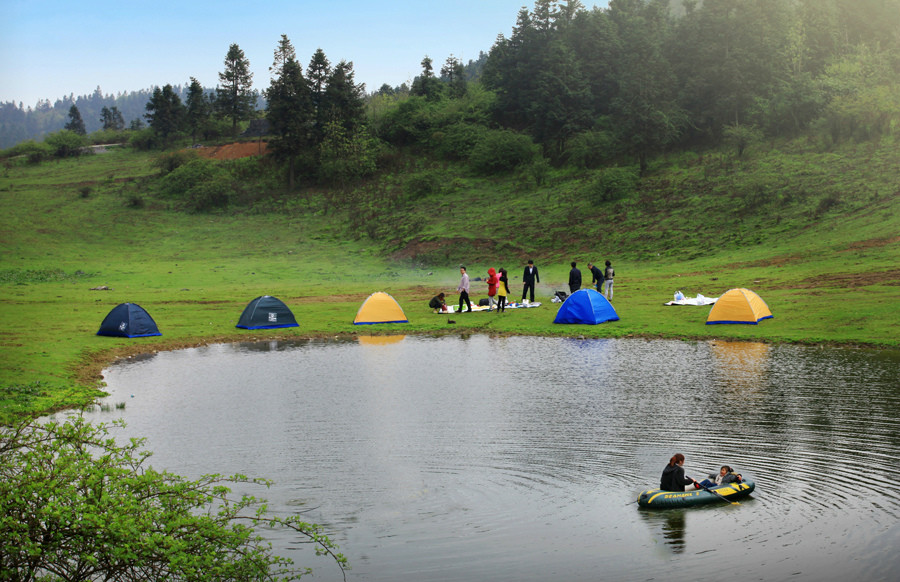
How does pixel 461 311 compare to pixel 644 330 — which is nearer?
pixel 644 330

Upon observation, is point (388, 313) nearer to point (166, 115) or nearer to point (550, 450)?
point (550, 450)

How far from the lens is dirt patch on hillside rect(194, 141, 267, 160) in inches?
4301

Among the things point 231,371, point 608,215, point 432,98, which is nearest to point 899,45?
point 608,215

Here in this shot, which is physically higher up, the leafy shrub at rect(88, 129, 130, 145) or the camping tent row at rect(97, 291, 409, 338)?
the leafy shrub at rect(88, 129, 130, 145)

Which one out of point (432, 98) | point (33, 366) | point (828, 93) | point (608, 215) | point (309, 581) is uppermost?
point (432, 98)

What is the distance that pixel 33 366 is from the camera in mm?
25375

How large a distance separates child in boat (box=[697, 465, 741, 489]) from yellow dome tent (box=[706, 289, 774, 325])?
20.4 m

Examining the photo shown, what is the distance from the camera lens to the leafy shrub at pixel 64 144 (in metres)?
120

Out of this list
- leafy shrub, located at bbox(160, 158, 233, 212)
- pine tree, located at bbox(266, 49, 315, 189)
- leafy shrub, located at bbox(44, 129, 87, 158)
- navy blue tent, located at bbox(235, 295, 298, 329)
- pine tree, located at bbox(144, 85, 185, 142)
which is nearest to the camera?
navy blue tent, located at bbox(235, 295, 298, 329)

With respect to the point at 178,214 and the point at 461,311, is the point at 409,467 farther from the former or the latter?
the point at 178,214

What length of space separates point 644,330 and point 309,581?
24392mm

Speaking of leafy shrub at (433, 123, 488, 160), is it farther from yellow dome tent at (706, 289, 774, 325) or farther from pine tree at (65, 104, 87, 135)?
pine tree at (65, 104, 87, 135)

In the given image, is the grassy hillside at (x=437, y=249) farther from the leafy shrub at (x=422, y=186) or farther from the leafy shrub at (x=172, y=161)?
the leafy shrub at (x=172, y=161)

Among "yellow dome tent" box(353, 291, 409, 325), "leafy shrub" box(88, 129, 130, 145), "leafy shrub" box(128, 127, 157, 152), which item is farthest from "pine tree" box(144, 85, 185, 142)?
"yellow dome tent" box(353, 291, 409, 325)
